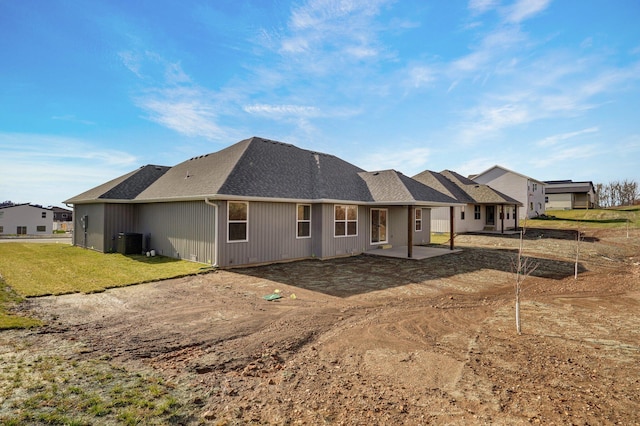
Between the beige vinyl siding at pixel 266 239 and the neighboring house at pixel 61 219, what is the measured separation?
188 ft

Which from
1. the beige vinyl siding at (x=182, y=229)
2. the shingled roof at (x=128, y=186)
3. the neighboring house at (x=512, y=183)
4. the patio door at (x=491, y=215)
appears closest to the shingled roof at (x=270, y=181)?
the shingled roof at (x=128, y=186)

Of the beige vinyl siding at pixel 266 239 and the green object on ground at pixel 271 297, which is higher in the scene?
the beige vinyl siding at pixel 266 239

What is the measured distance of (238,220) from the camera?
511 inches

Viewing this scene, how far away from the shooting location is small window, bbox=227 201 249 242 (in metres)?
12.8

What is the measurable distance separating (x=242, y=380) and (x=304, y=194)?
11387 mm

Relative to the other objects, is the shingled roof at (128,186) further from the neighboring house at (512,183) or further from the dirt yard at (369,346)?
the neighboring house at (512,183)

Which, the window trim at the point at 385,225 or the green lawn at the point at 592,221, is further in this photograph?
the green lawn at the point at 592,221

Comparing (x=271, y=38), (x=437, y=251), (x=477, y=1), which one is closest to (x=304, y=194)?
(x=271, y=38)

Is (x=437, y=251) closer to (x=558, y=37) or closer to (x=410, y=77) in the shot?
(x=410, y=77)

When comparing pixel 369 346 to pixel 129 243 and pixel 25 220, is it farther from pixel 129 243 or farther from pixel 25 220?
pixel 25 220

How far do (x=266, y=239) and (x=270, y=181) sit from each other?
2.81 meters

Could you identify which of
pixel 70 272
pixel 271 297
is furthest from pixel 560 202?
pixel 70 272

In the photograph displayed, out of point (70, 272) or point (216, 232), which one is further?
point (216, 232)

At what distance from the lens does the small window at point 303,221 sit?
15.1 meters
